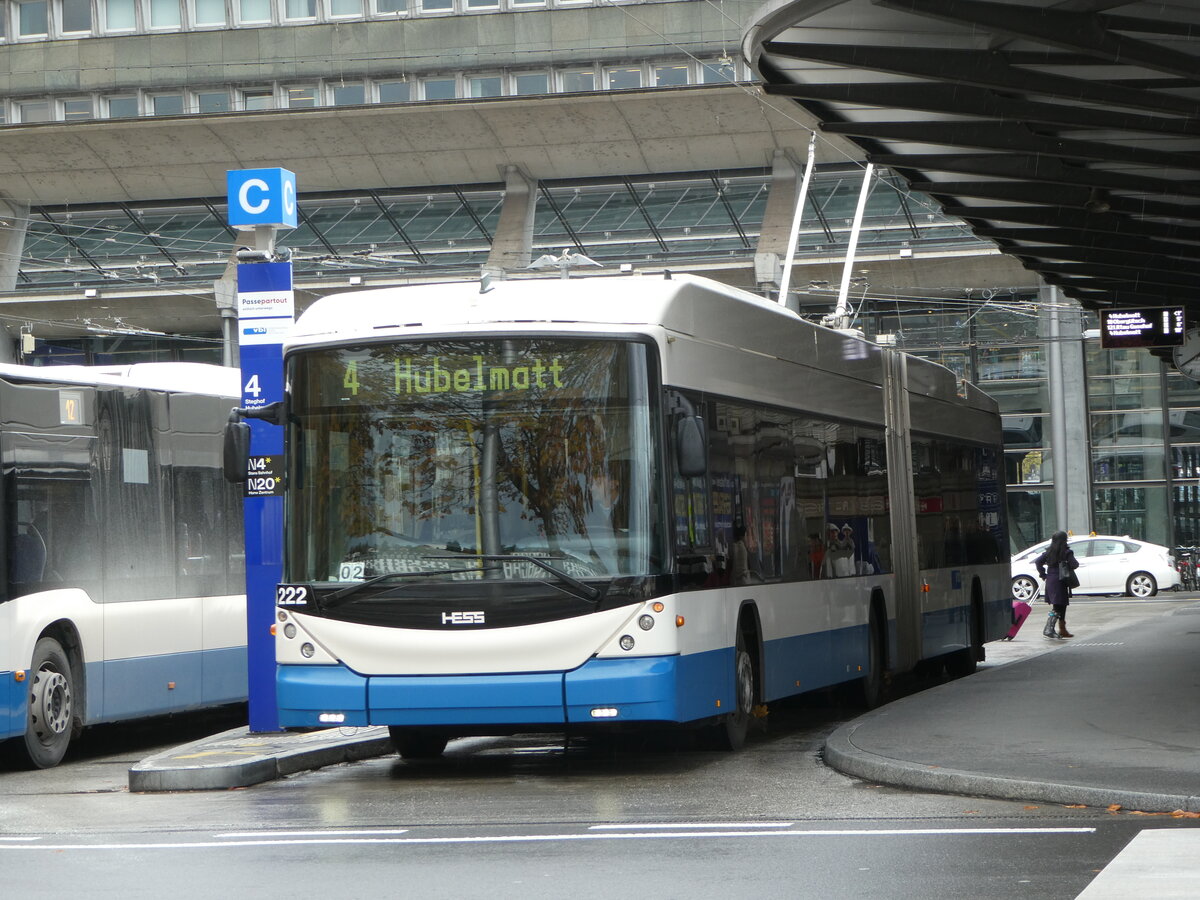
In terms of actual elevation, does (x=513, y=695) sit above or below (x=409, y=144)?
below

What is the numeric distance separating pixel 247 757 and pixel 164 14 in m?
35.6

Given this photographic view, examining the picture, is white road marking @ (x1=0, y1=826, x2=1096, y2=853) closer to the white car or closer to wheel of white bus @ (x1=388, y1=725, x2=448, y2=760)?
wheel of white bus @ (x1=388, y1=725, x2=448, y2=760)

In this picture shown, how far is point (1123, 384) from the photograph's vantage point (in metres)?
44.4

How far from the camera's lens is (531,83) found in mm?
43062

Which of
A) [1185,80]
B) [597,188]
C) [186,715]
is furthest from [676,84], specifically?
[1185,80]

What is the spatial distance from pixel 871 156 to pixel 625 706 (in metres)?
A: 6.60

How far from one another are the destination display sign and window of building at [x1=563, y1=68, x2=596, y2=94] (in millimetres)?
21213

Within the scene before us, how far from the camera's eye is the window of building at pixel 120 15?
44719 millimetres

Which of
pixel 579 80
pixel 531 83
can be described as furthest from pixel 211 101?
pixel 579 80

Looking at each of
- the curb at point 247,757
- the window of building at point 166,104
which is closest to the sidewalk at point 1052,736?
the curb at point 247,757

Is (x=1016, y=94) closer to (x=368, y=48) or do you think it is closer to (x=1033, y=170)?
(x=1033, y=170)

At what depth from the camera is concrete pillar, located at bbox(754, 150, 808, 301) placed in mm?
39656

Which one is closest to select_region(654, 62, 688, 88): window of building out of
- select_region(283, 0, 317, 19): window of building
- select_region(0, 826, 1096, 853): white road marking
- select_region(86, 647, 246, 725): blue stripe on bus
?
select_region(283, 0, 317, 19): window of building

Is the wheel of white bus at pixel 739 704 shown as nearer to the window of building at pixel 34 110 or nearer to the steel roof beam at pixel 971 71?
the steel roof beam at pixel 971 71
